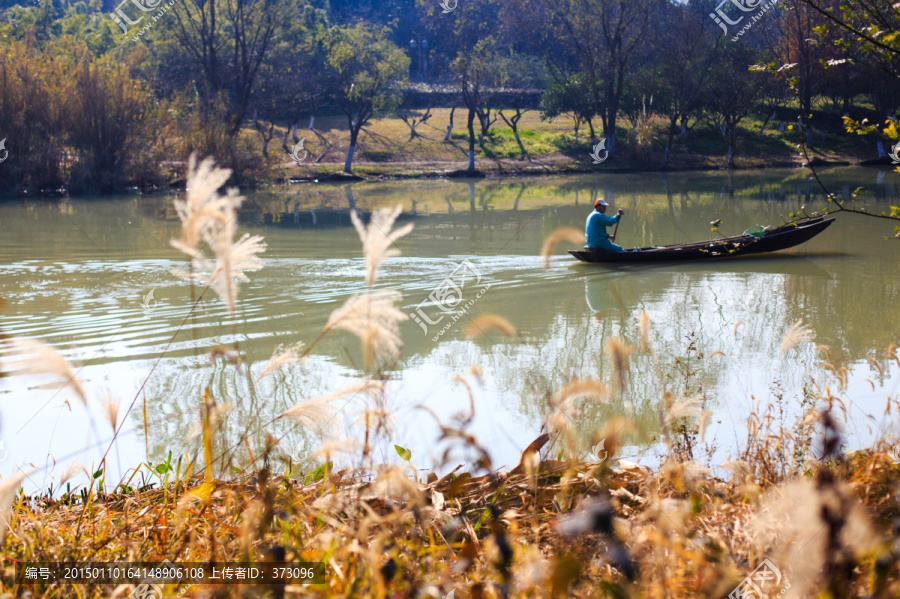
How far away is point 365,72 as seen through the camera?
138ft

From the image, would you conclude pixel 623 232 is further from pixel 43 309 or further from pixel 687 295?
pixel 43 309

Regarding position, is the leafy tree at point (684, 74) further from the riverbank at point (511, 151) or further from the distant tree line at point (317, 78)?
the riverbank at point (511, 151)

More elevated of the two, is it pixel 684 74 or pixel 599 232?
pixel 684 74

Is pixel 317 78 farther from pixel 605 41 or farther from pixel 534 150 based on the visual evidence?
pixel 605 41

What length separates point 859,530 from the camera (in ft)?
6.68

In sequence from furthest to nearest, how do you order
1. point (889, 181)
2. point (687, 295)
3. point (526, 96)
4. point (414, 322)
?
point (526, 96), point (889, 181), point (687, 295), point (414, 322)

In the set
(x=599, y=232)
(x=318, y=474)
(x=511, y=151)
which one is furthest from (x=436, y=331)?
(x=511, y=151)

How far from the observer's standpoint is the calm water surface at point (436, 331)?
5.73 metres

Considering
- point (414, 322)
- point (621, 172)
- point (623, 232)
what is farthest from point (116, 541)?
point (621, 172)

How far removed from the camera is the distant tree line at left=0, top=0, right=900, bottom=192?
30.1 metres

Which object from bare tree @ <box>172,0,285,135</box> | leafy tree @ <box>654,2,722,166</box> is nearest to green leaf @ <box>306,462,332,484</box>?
bare tree @ <box>172,0,285,135</box>

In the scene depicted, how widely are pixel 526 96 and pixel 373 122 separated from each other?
11.4 metres

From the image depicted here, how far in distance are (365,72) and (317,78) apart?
343 inches

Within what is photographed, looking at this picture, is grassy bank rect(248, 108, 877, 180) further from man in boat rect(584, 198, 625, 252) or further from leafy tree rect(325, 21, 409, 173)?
man in boat rect(584, 198, 625, 252)
